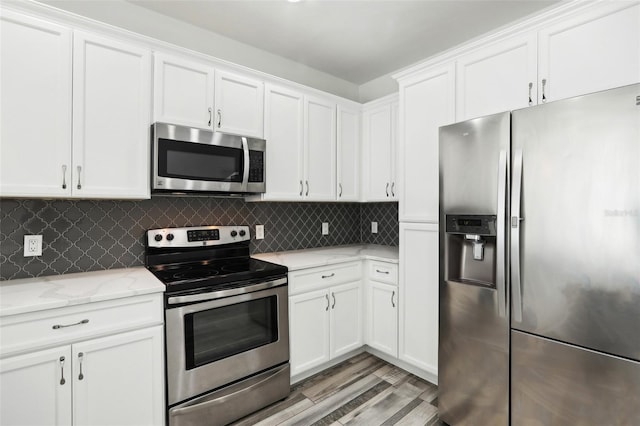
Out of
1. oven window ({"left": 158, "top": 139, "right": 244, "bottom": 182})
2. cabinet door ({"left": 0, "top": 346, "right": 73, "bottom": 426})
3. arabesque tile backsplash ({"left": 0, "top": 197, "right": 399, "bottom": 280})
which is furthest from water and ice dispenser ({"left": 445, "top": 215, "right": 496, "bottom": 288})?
cabinet door ({"left": 0, "top": 346, "right": 73, "bottom": 426})

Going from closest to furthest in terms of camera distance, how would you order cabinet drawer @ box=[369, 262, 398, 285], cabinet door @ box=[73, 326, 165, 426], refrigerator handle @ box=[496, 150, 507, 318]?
cabinet door @ box=[73, 326, 165, 426], refrigerator handle @ box=[496, 150, 507, 318], cabinet drawer @ box=[369, 262, 398, 285]

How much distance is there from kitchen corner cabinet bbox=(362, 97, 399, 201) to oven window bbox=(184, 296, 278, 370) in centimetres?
147

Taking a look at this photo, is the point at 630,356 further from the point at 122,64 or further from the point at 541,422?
the point at 122,64

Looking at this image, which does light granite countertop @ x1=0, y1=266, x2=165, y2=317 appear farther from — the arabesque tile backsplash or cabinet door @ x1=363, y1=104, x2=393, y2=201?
cabinet door @ x1=363, y1=104, x2=393, y2=201

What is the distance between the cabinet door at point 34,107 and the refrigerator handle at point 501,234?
2341 mm

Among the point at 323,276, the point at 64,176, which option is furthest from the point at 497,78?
the point at 64,176

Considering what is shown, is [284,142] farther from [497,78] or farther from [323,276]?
[497,78]

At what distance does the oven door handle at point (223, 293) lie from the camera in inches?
71.9

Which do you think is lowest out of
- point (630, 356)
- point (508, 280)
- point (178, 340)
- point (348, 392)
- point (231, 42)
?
point (348, 392)

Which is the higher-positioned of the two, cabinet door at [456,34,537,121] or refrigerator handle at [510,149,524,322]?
cabinet door at [456,34,537,121]

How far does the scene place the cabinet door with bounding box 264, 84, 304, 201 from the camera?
2604mm

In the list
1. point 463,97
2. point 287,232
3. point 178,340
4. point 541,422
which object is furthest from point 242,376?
point 463,97

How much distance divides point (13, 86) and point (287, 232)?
2105mm

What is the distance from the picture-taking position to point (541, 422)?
62.0 inches
